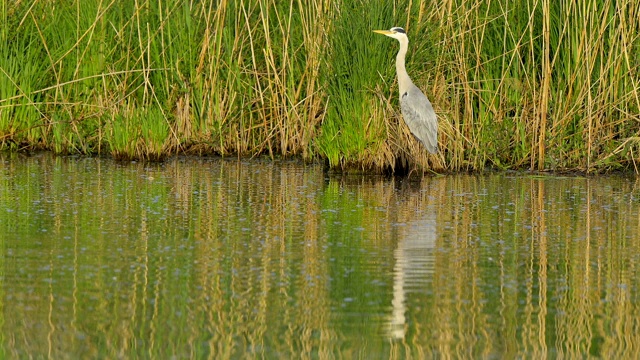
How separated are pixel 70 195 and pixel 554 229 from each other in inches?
128

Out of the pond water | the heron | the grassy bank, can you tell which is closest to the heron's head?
the heron

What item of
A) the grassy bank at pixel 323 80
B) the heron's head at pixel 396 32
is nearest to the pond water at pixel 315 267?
the grassy bank at pixel 323 80

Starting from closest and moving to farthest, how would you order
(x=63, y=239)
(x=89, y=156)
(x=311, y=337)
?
(x=311, y=337)
(x=63, y=239)
(x=89, y=156)

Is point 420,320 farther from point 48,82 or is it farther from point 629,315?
point 48,82

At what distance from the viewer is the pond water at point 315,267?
4426 millimetres

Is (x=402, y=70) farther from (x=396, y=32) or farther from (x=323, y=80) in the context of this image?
(x=323, y=80)

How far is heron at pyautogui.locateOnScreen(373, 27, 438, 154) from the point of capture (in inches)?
356

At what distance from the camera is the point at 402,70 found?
30.5ft

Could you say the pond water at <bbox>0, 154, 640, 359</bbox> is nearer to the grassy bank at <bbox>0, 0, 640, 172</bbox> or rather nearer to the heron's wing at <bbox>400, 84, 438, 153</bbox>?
the heron's wing at <bbox>400, 84, 438, 153</bbox>

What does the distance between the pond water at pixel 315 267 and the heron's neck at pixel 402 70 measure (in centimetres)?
74

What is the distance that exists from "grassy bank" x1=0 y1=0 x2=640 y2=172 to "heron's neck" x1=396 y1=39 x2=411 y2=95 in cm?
24

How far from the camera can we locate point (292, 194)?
8.53 metres

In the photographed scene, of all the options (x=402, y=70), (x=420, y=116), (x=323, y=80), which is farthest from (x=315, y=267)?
(x=323, y=80)

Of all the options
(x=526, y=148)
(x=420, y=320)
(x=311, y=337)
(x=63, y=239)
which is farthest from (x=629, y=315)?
(x=526, y=148)
